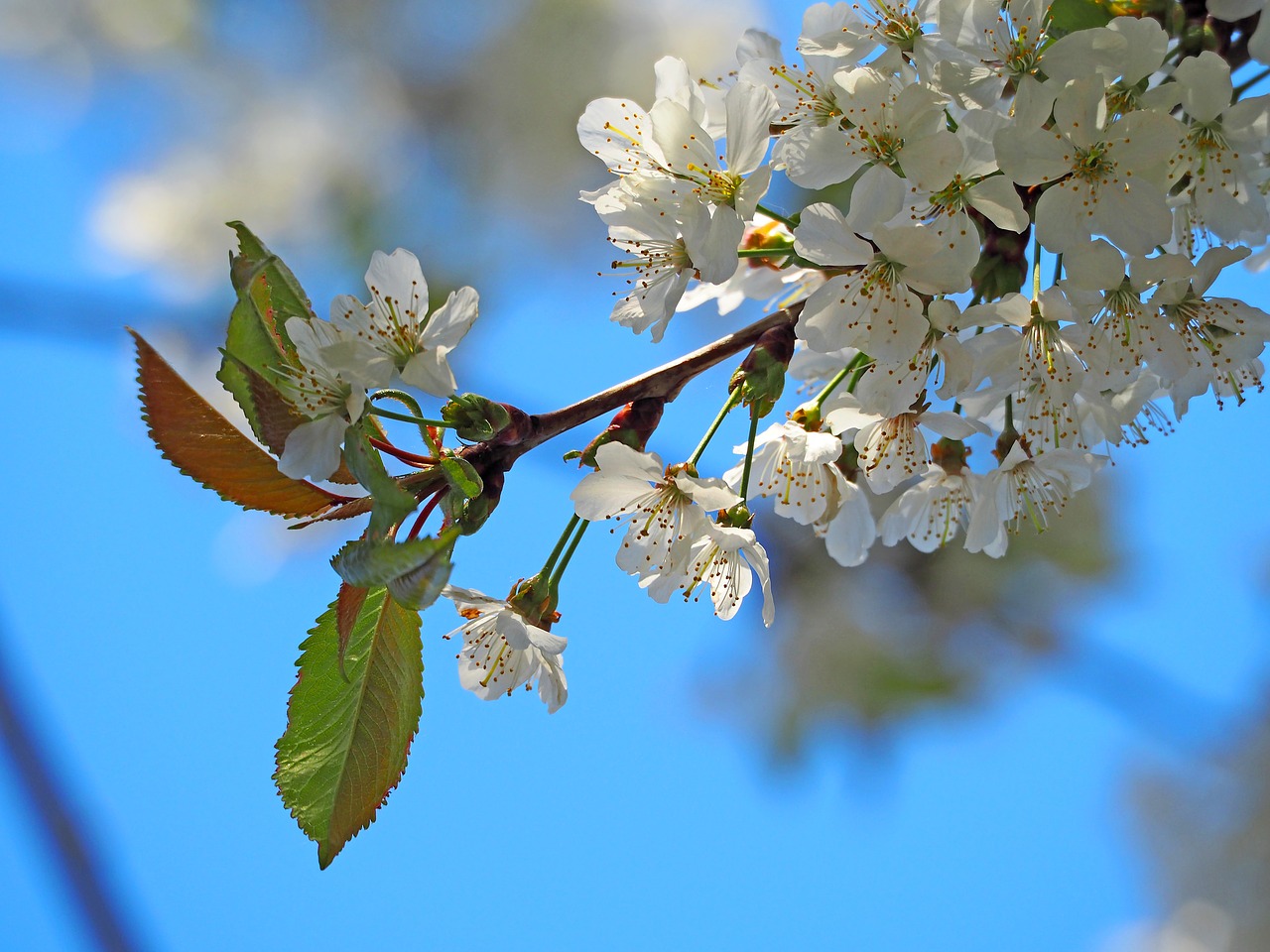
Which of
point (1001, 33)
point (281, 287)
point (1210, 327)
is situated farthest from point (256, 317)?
point (1210, 327)

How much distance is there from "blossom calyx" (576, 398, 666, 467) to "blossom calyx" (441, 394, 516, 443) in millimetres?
49

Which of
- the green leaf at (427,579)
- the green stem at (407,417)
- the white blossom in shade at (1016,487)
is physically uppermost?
the green stem at (407,417)

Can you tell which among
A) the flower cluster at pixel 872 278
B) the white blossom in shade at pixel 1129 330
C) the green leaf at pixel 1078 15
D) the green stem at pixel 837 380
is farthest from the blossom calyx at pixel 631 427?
the green leaf at pixel 1078 15

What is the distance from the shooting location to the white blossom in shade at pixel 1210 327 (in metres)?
0.49

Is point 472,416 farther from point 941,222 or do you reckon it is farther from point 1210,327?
point 1210,327

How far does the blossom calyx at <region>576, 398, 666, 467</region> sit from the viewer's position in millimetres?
518

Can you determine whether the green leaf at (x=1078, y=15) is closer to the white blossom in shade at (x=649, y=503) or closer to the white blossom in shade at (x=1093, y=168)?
the white blossom in shade at (x=1093, y=168)

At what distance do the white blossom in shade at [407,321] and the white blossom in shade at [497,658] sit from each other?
0.12m

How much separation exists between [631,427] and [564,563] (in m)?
0.09

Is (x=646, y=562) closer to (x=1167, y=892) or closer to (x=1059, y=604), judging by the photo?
(x=1059, y=604)

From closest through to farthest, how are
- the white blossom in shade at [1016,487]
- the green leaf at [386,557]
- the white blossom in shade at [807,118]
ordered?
the green leaf at [386,557]
the white blossom in shade at [807,118]
the white blossom in shade at [1016,487]

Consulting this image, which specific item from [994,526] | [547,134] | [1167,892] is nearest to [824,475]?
[994,526]

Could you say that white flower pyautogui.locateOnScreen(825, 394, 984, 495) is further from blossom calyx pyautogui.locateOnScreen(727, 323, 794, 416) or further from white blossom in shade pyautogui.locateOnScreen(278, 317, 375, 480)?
white blossom in shade pyautogui.locateOnScreen(278, 317, 375, 480)

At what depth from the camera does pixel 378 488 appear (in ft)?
1.37
